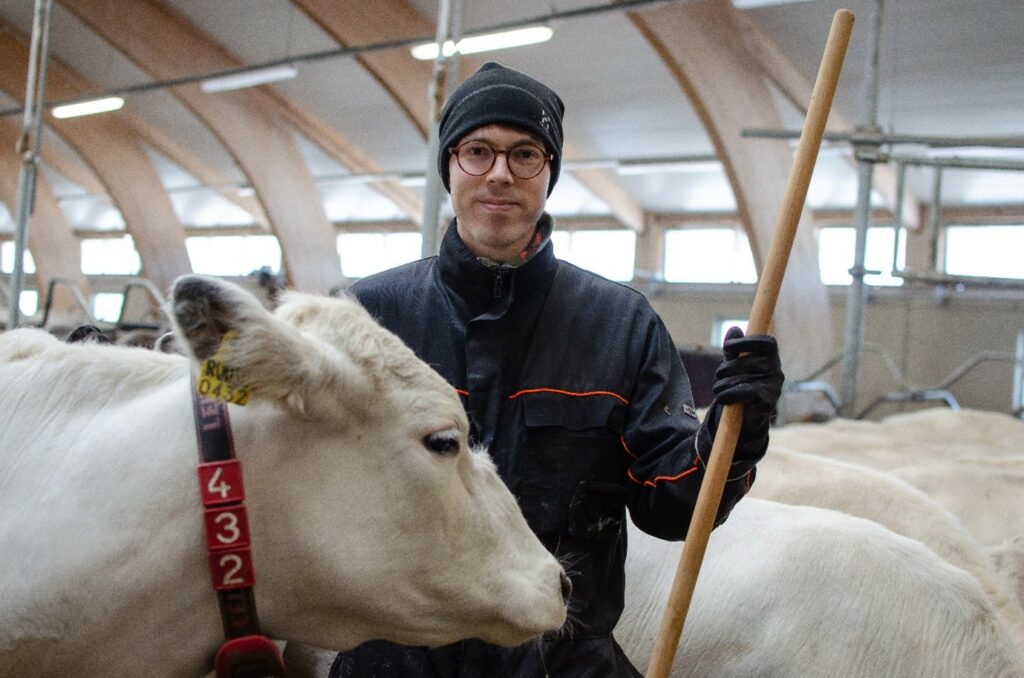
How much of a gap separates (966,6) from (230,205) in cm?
1911

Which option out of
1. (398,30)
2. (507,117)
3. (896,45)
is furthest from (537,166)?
(398,30)

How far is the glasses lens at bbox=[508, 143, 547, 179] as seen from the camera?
2184mm

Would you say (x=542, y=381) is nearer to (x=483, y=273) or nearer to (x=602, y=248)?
(x=483, y=273)

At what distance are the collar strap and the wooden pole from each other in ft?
2.35

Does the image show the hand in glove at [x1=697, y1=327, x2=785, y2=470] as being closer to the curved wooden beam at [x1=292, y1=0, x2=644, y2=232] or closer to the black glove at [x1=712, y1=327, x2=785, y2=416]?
the black glove at [x1=712, y1=327, x2=785, y2=416]

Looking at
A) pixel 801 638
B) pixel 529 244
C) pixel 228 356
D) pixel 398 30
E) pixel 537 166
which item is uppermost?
pixel 398 30

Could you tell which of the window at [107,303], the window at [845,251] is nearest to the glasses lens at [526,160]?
the window at [845,251]

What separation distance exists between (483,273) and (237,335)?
741mm

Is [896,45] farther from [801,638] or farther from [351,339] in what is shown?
[351,339]

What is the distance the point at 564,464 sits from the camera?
2107mm

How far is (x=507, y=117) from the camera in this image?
2145 millimetres

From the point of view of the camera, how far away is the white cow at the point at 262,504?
1579 millimetres

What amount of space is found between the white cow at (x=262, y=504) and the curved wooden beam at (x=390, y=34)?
41.5 feet

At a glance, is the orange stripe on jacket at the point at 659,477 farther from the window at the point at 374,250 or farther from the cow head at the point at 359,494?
the window at the point at 374,250
